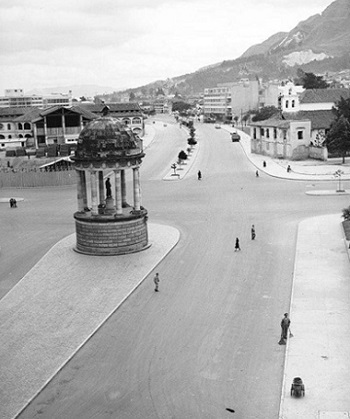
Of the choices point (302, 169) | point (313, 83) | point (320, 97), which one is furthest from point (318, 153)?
point (313, 83)

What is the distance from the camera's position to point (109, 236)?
3584 centimetres

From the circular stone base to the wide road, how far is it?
8.39 feet

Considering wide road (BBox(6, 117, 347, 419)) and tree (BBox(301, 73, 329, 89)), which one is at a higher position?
tree (BBox(301, 73, 329, 89))

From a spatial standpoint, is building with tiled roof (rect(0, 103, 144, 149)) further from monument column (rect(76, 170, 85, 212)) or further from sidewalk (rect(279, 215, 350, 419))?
sidewalk (rect(279, 215, 350, 419))

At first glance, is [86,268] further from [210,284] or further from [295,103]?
[295,103]

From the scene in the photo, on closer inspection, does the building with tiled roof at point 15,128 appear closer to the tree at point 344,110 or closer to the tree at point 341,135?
the tree at point 344,110

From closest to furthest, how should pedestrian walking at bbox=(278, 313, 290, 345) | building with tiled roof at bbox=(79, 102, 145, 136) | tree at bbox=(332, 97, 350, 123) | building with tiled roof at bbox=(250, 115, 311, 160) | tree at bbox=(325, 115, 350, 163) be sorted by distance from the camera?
1. pedestrian walking at bbox=(278, 313, 290, 345)
2. tree at bbox=(325, 115, 350, 163)
3. tree at bbox=(332, 97, 350, 123)
4. building with tiled roof at bbox=(250, 115, 311, 160)
5. building with tiled roof at bbox=(79, 102, 145, 136)

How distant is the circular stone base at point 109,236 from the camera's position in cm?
3578

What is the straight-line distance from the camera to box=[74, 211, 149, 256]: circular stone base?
3578 cm

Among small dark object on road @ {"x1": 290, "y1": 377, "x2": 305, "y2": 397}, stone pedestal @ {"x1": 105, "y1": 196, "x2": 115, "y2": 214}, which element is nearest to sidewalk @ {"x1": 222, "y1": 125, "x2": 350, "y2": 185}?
stone pedestal @ {"x1": 105, "y1": 196, "x2": 115, "y2": 214}

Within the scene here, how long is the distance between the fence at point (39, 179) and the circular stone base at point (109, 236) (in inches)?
1170

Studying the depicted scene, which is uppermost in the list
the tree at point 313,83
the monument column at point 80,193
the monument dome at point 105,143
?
the tree at point 313,83

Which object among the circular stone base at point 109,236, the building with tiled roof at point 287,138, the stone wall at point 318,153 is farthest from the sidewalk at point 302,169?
the circular stone base at point 109,236

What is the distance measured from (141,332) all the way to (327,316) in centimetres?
709
